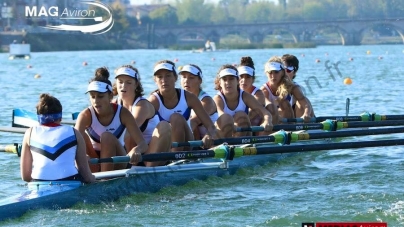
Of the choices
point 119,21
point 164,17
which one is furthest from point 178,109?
point 164,17

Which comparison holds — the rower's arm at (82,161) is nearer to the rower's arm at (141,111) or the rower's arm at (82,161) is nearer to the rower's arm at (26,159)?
→ the rower's arm at (26,159)

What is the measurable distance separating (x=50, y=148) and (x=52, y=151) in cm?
3

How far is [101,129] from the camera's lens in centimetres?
821

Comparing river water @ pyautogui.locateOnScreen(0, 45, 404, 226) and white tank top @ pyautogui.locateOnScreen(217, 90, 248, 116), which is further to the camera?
white tank top @ pyautogui.locateOnScreen(217, 90, 248, 116)

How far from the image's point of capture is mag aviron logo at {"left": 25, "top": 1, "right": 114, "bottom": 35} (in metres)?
97.6

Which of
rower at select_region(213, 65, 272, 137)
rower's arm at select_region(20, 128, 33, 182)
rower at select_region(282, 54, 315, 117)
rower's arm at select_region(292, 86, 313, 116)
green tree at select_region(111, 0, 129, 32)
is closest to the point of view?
rower's arm at select_region(20, 128, 33, 182)

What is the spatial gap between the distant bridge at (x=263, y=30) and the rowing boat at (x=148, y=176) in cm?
8725

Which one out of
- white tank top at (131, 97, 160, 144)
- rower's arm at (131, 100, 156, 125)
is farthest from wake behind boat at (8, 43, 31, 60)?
rower's arm at (131, 100, 156, 125)

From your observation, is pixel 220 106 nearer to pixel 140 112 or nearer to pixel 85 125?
pixel 140 112

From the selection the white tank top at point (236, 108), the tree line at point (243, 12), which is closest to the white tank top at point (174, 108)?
the white tank top at point (236, 108)

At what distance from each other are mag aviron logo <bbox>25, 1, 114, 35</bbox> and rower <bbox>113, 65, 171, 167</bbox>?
282 ft

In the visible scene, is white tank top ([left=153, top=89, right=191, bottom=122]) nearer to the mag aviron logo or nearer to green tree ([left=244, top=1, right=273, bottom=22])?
the mag aviron logo

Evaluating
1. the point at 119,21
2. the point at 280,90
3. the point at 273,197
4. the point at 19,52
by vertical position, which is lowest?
the point at 273,197

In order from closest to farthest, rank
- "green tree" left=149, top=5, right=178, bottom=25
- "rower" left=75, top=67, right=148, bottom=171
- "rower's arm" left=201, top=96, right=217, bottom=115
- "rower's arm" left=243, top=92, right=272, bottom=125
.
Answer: "rower" left=75, top=67, right=148, bottom=171, "rower's arm" left=201, top=96, right=217, bottom=115, "rower's arm" left=243, top=92, right=272, bottom=125, "green tree" left=149, top=5, right=178, bottom=25
